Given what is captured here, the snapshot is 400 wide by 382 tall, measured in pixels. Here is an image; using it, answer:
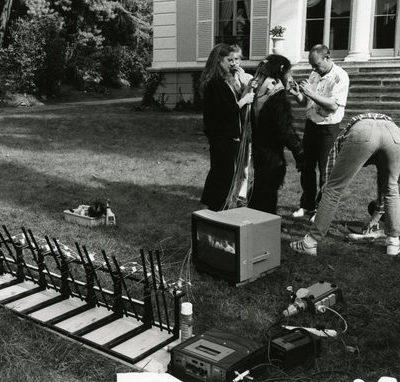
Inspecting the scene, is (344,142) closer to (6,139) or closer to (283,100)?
(283,100)

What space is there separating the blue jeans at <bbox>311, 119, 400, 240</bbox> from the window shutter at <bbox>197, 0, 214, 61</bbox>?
12626 millimetres

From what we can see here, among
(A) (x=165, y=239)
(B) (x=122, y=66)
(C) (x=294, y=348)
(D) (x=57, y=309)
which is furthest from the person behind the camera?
(B) (x=122, y=66)

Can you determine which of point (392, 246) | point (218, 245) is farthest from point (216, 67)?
point (392, 246)

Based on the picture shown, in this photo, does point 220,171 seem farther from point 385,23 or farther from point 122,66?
point 122,66

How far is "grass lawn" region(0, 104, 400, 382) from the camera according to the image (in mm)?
3270

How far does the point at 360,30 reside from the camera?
48.0 feet

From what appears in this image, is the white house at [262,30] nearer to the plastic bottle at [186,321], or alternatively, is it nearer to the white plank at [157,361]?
the plastic bottle at [186,321]

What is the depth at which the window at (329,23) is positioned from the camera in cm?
1532

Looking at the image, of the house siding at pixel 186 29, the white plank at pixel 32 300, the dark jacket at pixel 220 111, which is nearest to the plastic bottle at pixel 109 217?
the dark jacket at pixel 220 111

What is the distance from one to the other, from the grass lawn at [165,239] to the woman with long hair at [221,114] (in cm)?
65

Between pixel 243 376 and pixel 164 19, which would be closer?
pixel 243 376

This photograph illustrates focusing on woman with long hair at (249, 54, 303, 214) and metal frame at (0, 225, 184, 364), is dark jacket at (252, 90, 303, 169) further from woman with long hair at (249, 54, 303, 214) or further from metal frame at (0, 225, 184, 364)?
metal frame at (0, 225, 184, 364)

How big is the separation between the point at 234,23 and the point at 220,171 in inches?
478

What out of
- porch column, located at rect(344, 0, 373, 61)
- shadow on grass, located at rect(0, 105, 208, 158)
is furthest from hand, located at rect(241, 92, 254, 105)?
porch column, located at rect(344, 0, 373, 61)
